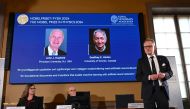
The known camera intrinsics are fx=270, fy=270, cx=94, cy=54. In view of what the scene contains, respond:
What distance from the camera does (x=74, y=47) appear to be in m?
5.54

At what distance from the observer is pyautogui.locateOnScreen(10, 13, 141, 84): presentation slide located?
17.5 feet

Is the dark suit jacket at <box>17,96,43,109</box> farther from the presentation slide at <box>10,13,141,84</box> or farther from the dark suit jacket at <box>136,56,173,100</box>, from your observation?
the dark suit jacket at <box>136,56,173,100</box>

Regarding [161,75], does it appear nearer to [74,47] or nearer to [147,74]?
[147,74]

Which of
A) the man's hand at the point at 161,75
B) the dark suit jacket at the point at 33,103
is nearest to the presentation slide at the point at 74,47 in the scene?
the dark suit jacket at the point at 33,103

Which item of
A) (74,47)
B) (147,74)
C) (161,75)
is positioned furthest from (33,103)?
(161,75)

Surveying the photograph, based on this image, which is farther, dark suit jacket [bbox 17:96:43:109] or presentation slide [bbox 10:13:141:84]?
presentation slide [bbox 10:13:141:84]

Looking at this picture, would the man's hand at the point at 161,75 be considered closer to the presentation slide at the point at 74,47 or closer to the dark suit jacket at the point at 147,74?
the dark suit jacket at the point at 147,74

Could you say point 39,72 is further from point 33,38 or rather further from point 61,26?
point 61,26

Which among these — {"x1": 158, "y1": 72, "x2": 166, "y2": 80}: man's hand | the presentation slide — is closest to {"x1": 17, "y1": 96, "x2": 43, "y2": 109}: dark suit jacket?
the presentation slide

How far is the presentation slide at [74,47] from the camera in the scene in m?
5.34

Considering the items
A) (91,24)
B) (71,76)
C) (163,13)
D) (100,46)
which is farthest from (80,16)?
(163,13)

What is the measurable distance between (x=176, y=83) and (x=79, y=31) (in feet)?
7.27

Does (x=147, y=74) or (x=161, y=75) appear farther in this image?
(x=147, y=74)

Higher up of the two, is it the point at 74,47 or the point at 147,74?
the point at 74,47
